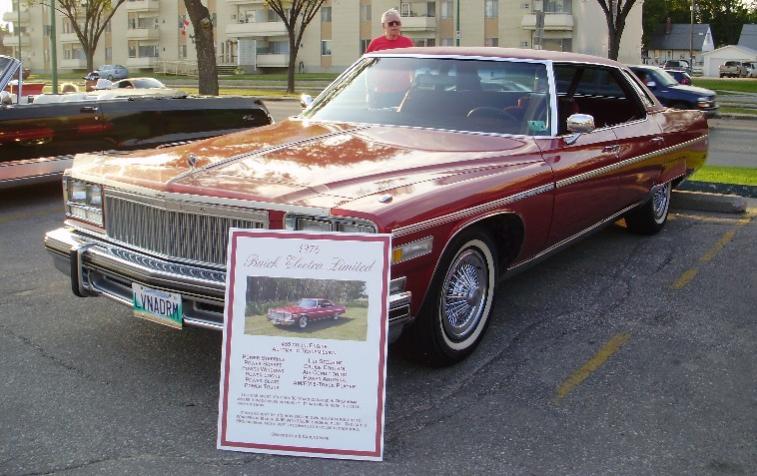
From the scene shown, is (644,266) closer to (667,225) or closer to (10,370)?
(667,225)

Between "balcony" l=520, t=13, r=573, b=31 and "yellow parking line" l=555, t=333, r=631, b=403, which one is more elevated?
"balcony" l=520, t=13, r=573, b=31

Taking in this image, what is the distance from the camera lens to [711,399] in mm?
4039

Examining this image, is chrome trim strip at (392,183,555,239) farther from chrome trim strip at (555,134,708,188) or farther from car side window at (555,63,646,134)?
car side window at (555,63,646,134)

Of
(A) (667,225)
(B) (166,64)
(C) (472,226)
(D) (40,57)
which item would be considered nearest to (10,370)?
(C) (472,226)

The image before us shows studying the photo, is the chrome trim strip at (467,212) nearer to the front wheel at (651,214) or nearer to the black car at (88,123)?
the front wheel at (651,214)

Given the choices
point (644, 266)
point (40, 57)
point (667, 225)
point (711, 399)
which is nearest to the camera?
point (711, 399)

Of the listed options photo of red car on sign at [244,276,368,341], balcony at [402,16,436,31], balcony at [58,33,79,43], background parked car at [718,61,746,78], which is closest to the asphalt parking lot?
photo of red car on sign at [244,276,368,341]

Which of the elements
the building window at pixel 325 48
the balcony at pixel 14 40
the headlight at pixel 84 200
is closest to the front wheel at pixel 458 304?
the headlight at pixel 84 200

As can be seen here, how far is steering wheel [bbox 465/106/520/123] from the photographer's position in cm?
526

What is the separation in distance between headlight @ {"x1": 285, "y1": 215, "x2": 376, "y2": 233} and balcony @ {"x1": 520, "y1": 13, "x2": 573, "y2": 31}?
5280 cm

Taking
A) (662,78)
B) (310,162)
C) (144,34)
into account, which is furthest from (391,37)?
(144,34)

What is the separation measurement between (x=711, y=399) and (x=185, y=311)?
2.50 meters

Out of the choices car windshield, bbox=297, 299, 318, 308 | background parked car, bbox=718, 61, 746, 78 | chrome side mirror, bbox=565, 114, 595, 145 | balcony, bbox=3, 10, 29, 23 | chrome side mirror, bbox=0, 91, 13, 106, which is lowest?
car windshield, bbox=297, 299, 318, 308

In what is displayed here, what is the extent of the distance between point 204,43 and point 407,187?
62.8 feet
